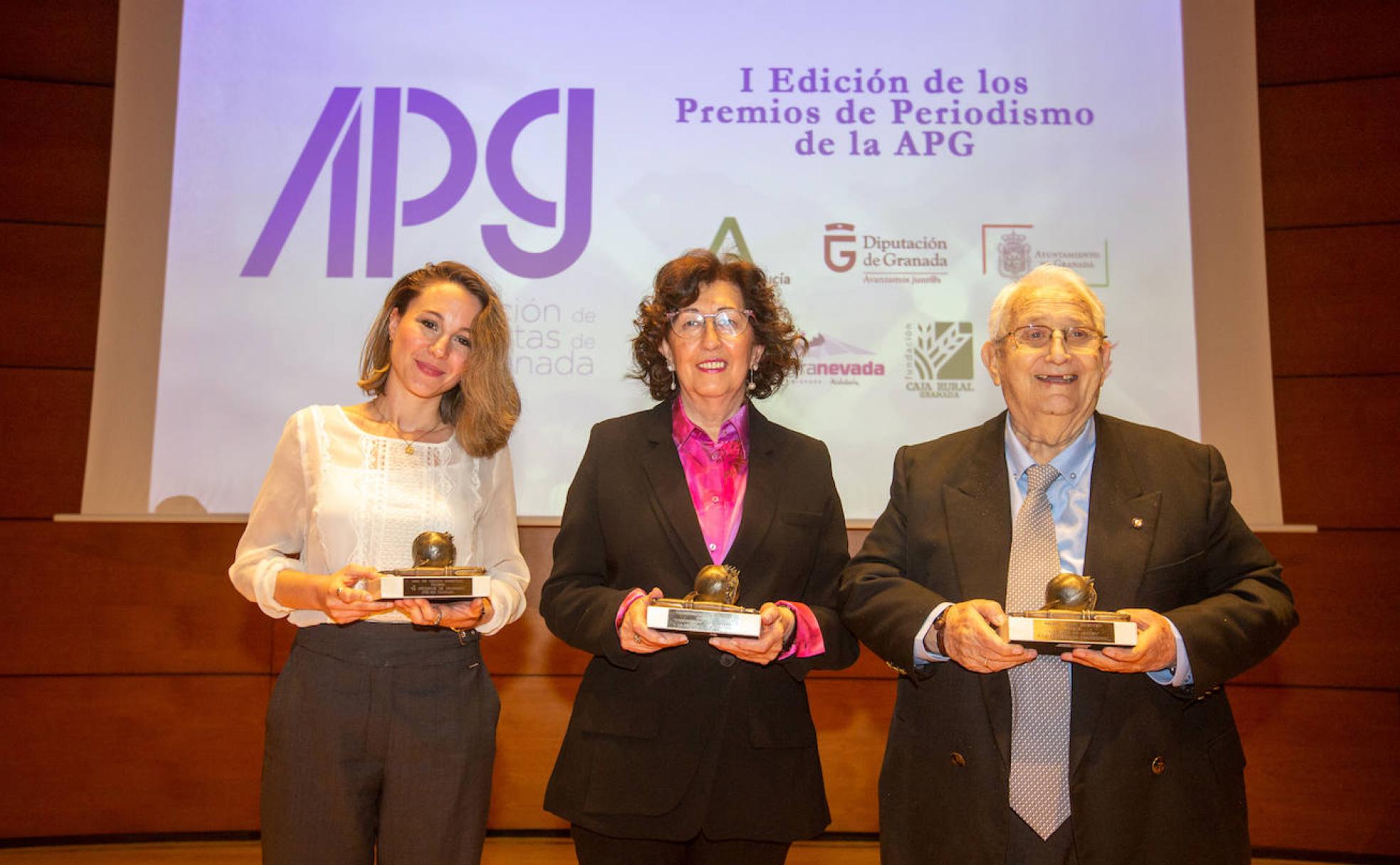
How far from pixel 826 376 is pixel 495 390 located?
197 centimetres

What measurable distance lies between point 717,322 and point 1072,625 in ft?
3.04

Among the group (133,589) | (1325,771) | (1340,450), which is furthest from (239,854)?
(1340,450)

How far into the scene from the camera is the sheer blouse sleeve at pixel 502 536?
2043mm

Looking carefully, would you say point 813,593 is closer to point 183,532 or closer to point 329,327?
point 329,327

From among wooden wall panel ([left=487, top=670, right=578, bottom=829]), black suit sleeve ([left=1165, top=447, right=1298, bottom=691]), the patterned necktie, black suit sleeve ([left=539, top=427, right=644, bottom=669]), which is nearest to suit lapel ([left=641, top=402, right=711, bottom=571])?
black suit sleeve ([left=539, top=427, right=644, bottom=669])

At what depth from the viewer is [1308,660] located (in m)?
4.06

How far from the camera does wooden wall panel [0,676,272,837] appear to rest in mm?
4062

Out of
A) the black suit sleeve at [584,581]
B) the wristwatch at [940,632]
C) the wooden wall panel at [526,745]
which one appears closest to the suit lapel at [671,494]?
the black suit sleeve at [584,581]

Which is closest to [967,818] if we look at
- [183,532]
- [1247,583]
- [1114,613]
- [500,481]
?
[1114,613]

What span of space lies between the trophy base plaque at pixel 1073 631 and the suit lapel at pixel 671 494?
629 mm

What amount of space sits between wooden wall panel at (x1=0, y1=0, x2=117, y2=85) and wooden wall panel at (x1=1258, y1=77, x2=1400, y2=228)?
512cm

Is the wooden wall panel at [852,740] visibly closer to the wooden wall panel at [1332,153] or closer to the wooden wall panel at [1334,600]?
the wooden wall panel at [1334,600]

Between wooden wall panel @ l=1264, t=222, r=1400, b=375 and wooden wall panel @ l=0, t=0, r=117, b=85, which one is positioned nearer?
wooden wall panel @ l=1264, t=222, r=1400, b=375

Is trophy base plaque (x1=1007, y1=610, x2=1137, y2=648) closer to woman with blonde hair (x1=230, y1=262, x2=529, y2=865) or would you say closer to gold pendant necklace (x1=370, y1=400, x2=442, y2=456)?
woman with blonde hair (x1=230, y1=262, x2=529, y2=865)
